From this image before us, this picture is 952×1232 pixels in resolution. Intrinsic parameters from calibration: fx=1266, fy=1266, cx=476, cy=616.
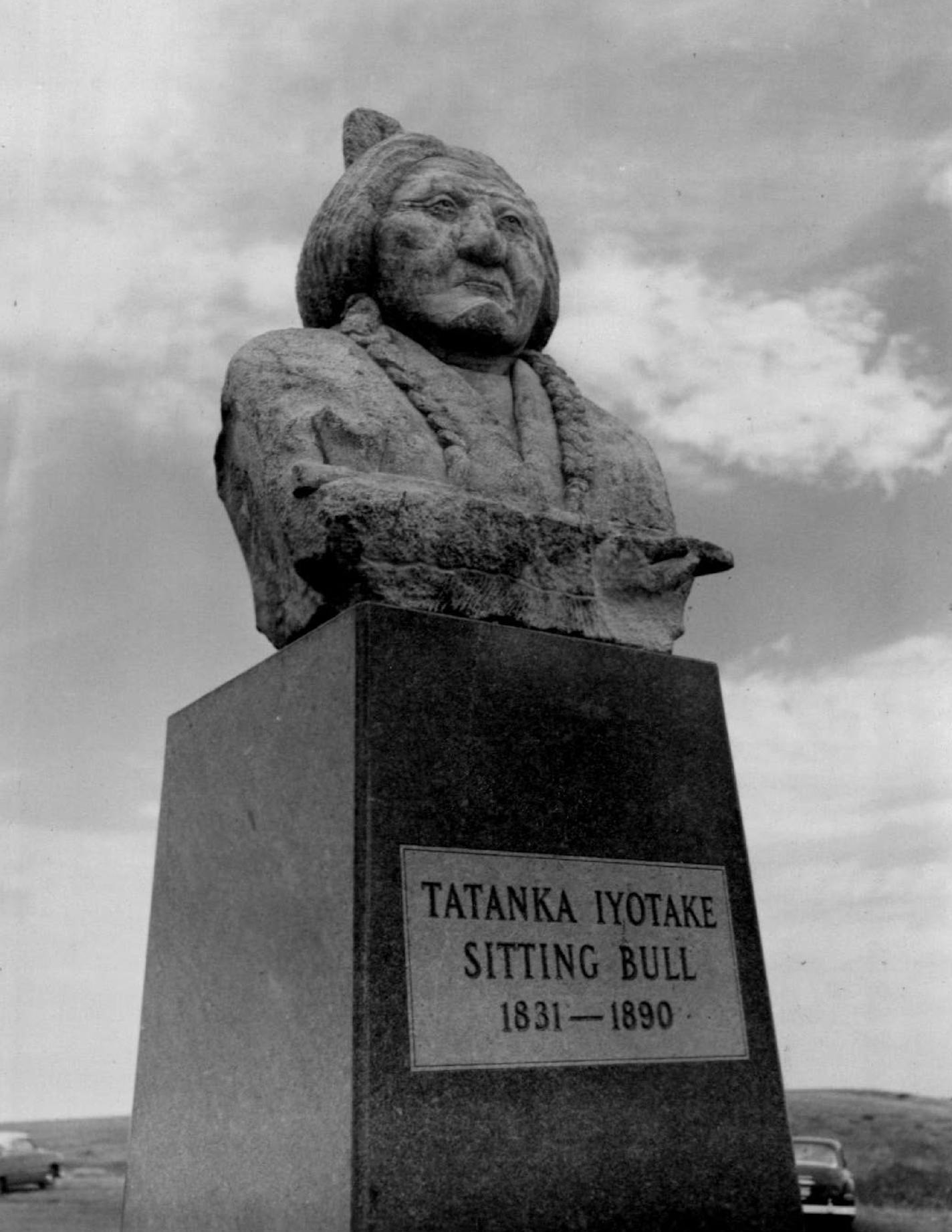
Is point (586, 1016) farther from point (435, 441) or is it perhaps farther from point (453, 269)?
point (453, 269)

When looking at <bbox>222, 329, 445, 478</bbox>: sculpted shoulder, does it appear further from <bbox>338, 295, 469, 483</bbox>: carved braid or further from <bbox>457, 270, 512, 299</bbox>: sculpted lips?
<bbox>457, 270, 512, 299</bbox>: sculpted lips

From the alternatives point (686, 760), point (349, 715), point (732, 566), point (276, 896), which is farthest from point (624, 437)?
point (276, 896)

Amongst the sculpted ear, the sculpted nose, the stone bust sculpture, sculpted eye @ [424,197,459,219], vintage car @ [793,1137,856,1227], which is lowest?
vintage car @ [793,1137,856,1227]

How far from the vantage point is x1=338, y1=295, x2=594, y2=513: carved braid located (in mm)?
4223

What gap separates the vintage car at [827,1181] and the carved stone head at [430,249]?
22.1ft

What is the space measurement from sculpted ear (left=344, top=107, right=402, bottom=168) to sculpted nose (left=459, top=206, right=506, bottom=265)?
2.40 feet

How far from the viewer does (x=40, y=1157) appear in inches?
324

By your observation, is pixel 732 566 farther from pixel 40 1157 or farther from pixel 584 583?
pixel 40 1157

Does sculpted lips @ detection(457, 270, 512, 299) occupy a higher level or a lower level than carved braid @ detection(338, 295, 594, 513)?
higher

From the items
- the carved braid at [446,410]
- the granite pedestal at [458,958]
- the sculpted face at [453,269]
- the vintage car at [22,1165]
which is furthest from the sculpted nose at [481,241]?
Answer: the vintage car at [22,1165]

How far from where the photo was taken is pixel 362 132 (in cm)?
515

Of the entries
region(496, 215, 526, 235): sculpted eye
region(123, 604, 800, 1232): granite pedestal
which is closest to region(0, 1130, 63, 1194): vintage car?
region(123, 604, 800, 1232): granite pedestal

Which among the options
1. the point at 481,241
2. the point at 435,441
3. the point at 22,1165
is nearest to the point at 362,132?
the point at 481,241

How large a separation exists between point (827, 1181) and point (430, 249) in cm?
733
